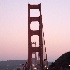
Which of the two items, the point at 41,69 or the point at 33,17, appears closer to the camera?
the point at 41,69

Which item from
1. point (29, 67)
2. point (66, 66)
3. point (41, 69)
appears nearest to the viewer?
point (66, 66)

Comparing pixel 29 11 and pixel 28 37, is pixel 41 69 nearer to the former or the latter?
pixel 28 37

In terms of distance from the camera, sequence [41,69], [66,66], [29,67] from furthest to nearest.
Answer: [29,67]
[41,69]
[66,66]

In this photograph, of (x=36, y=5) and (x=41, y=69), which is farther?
(x=36, y=5)

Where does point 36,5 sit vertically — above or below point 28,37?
above

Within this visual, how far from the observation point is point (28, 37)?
3641 centimetres

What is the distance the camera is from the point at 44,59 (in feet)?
115

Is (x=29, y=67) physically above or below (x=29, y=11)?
below

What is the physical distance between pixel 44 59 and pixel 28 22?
4.87 m

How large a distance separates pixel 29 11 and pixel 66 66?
1271 cm

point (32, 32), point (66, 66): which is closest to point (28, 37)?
point (32, 32)

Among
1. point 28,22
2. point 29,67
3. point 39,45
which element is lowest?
point 29,67

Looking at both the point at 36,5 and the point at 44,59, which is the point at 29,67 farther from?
the point at 36,5

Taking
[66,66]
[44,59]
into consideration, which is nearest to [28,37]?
[44,59]
